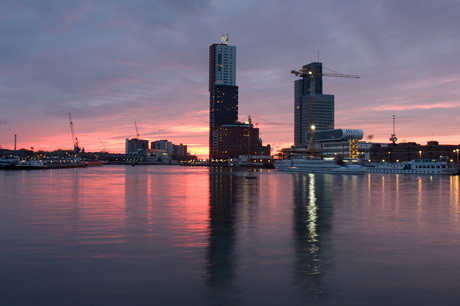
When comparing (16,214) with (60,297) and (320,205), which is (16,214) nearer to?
(60,297)

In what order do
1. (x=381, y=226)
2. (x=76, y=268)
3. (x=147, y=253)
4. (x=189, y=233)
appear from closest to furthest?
(x=76, y=268)
(x=147, y=253)
(x=189, y=233)
(x=381, y=226)

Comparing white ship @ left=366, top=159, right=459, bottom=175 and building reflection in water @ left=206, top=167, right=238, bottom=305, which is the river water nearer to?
building reflection in water @ left=206, top=167, right=238, bottom=305

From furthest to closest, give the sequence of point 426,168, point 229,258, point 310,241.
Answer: point 426,168
point 310,241
point 229,258

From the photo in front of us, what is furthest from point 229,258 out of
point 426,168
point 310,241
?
point 426,168

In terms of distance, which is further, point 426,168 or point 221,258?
point 426,168

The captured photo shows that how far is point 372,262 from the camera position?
67.9 ft

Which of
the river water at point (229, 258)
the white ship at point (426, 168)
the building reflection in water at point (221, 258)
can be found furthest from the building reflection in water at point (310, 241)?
the white ship at point (426, 168)

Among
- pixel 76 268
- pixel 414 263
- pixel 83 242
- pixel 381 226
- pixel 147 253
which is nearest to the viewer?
pixel 76 268

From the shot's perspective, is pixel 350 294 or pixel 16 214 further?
pixel 16 214

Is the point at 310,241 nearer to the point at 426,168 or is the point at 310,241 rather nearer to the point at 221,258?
the point at 221,258

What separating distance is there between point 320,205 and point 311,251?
84.1ft

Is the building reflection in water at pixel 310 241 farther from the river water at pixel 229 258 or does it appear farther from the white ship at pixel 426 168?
the white ship at pixel 426 168

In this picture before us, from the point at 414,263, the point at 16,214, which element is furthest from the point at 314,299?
the point at 16,214

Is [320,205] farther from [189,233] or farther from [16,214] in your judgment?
[16,214]
